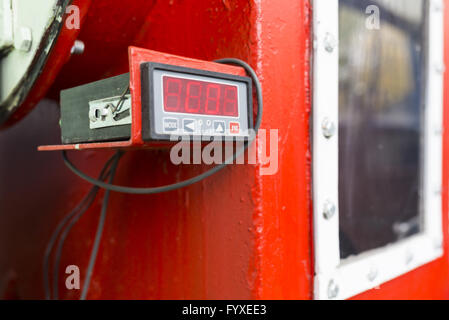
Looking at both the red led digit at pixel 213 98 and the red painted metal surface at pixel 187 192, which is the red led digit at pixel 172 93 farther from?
the red painted metal surface at pixel 187 192

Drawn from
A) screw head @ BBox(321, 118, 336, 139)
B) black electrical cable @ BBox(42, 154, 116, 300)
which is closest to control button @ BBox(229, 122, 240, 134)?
screw head @ BBox(321, 118, 336, 139)

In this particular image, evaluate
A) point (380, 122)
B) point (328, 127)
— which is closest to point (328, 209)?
point (328, 127)

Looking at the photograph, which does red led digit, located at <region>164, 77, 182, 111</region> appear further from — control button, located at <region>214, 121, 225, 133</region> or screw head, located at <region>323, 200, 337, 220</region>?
screw head, located at <region>323, 200, 337, 220</region>

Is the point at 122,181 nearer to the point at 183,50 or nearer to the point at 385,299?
the point at 183,50

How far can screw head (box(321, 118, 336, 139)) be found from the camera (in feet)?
2.52

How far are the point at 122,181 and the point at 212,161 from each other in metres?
Answer: 0.31

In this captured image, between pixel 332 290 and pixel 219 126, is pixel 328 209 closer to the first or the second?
pixel 332 290

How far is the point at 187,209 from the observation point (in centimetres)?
79

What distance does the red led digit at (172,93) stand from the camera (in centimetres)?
56

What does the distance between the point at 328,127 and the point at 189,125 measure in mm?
322

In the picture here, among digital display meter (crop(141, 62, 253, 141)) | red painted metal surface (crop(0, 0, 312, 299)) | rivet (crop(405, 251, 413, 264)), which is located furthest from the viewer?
rivet (crop(405, 251, 413, 264))

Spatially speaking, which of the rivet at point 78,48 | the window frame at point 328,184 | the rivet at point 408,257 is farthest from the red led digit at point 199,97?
the rivet at point 408,257

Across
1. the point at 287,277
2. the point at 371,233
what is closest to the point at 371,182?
the point at 371,233

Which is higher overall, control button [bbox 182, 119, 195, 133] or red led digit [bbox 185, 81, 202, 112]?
red led digit [bbox 185, 81, 202, 112]
